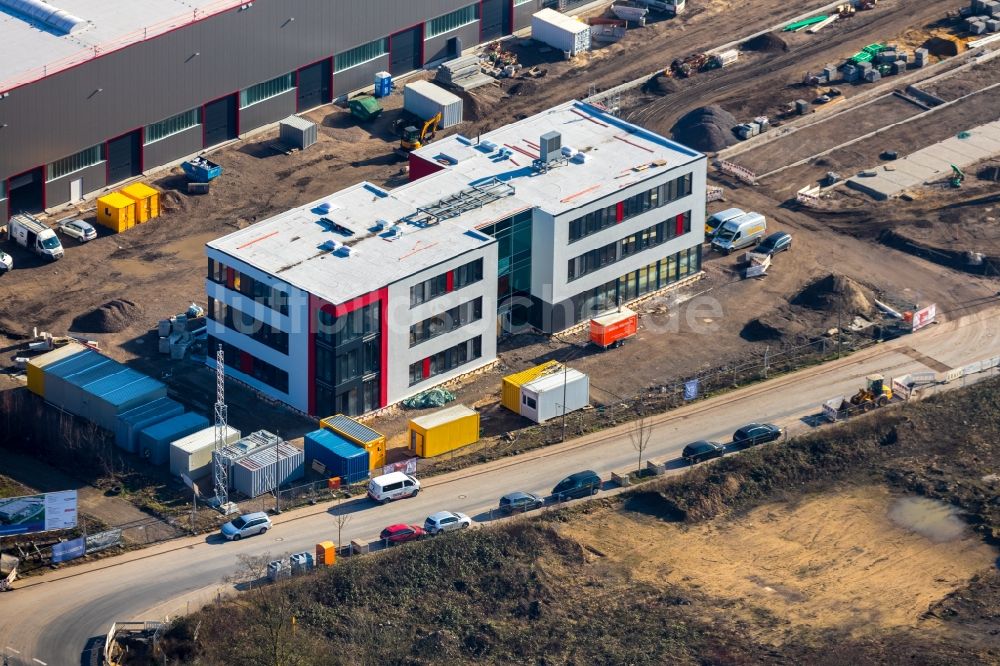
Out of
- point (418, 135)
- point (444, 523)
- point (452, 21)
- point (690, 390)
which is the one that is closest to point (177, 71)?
point (418, 135)

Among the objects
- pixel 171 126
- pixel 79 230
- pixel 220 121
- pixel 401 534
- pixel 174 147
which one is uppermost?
pixel 171 126

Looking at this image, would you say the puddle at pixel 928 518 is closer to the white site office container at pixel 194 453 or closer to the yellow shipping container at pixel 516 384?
the yellow shipping container at pixel 516 384

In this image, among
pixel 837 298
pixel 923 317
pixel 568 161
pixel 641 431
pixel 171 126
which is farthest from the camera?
pixel 171 126

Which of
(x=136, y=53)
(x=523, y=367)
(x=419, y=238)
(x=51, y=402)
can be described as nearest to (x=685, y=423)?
(x=523, y=367)

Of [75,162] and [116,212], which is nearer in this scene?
[116,212]

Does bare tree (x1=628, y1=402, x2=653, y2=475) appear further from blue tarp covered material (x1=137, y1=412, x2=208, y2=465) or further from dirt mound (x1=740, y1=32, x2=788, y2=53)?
dirt mound (x1=740, y1=32, x2=788, y2=53)

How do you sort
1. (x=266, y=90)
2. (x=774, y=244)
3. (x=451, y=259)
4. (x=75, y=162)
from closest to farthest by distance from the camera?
(x=451, y=259) < (x=75, y=162) < (x=774, y=244) < (x=266, y=90)

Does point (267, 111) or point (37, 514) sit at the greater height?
point (267, 111)

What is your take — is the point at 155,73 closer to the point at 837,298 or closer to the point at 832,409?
the point at 837,298
